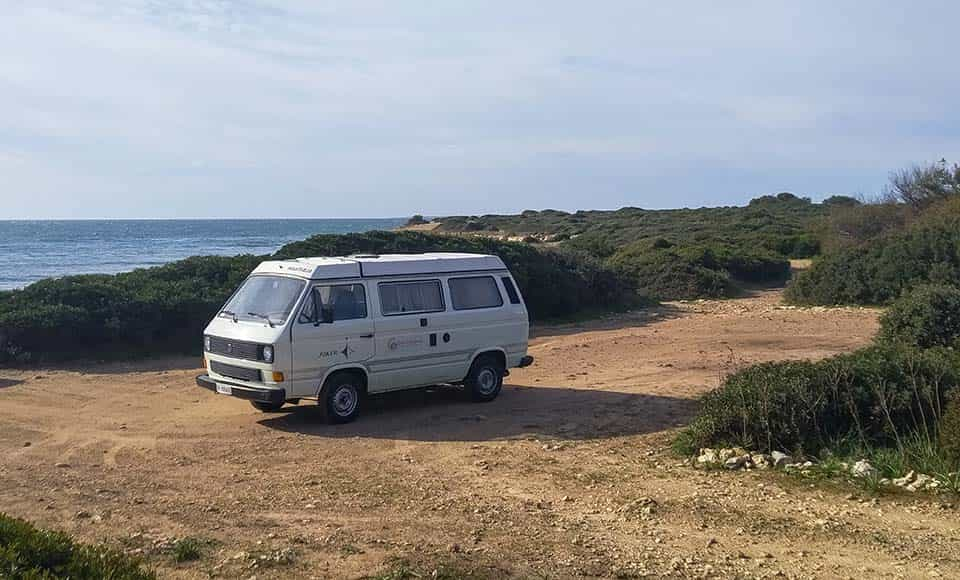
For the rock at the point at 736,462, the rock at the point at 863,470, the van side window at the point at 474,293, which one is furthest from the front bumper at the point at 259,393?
the rock at the point at 863,470

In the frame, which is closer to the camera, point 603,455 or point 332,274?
point 603,455

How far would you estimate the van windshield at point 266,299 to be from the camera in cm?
1162

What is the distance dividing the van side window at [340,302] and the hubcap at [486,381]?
2089 millimetres

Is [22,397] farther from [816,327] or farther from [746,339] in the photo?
[816,327]

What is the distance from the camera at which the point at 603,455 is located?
33.8 ft

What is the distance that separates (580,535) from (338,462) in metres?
3.34

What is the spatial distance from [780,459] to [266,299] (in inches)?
247

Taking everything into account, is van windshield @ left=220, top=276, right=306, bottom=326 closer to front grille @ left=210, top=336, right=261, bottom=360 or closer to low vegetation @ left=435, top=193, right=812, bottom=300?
front grille @ left=210, top=336, right=261, bottom=360

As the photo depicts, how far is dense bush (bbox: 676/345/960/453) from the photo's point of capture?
387 inches

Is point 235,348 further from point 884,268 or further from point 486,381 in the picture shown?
point 884,268

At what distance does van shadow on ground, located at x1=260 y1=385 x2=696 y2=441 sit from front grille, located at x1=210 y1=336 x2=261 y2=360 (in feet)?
3.09

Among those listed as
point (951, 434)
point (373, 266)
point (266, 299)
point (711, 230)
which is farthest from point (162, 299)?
point (711, 230)

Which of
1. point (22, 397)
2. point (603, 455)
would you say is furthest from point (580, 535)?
point (22, 397)

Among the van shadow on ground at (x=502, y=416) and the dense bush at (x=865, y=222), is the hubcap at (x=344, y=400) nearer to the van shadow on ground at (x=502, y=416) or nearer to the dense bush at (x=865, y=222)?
the van shadow on ground at (x=502, y=416)
